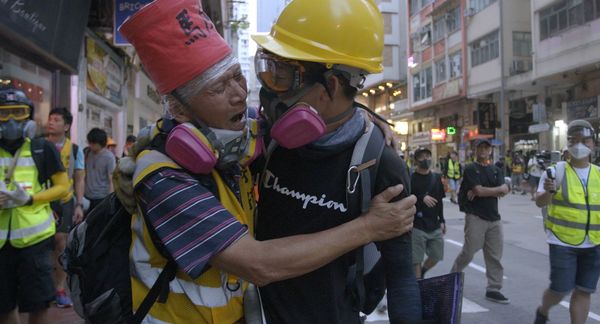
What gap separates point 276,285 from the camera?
179cm

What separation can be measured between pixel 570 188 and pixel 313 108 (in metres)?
3.77

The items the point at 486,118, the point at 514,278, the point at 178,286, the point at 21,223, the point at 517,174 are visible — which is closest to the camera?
the point at 178,286

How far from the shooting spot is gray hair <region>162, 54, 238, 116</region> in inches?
63.3

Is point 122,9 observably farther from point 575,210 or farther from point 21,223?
point 575,210

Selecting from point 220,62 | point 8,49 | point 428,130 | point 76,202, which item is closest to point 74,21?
point 8,49

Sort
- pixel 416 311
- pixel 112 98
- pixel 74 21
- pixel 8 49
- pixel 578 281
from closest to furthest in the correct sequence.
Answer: pixel 416 311
pixel 578 281
pixel 8 49
pixel 74 21
pixel 112 98

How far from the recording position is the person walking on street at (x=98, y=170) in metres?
7.12

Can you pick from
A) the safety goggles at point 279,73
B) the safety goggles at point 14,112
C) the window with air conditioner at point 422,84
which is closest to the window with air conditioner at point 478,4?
the window with air conditioner at point 422,84

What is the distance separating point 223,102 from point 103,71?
938cm

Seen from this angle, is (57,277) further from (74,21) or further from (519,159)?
(519,159)

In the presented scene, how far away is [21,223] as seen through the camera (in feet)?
12.0

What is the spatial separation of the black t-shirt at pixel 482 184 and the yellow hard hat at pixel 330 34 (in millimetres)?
5135

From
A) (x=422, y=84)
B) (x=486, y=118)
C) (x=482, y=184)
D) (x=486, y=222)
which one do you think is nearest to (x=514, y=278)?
(x=486, y=222)

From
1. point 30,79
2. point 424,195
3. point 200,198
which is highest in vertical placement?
point 30,79
